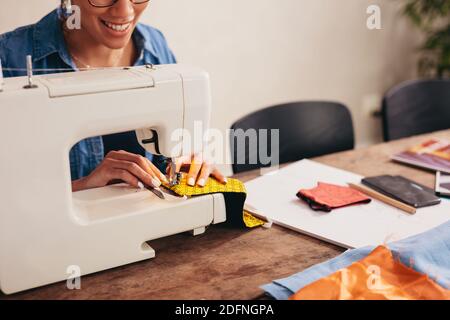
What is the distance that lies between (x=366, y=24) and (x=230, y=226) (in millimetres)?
2441

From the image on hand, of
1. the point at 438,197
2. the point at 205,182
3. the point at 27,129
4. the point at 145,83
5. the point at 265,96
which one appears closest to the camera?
the point at 27,129

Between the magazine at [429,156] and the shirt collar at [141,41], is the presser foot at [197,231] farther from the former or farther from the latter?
the magazine at [429,156]

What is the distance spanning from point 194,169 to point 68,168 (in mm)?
318

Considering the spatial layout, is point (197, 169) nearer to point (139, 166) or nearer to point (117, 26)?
point (139, 166)

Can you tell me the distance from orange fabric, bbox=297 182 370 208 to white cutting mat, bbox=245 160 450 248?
2 cm

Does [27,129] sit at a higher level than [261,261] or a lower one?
higher

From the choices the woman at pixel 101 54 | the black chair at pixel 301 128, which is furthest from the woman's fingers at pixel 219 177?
the black chair at pixel 301 128

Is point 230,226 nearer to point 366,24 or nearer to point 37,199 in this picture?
point 37,199

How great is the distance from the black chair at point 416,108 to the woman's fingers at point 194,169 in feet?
3.69

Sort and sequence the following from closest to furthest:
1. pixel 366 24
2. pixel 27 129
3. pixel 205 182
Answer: pixel 27 129
pixel 205 182
pixel 366 24

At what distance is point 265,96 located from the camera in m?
3.00

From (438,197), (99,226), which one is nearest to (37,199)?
(99,226)

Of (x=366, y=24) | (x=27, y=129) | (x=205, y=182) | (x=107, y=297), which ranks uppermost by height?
(x=366, y=24)

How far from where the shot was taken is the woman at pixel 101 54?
47.8 inches
